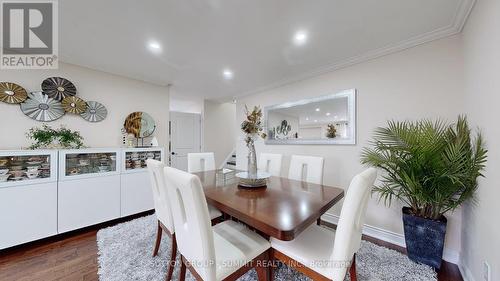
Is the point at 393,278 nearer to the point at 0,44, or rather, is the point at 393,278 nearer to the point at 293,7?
the point at 293,7

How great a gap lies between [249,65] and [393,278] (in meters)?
2.84

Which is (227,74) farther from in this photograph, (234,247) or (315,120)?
(234,247)

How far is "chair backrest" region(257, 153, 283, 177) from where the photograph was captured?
2.59 meters

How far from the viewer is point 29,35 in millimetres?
1934

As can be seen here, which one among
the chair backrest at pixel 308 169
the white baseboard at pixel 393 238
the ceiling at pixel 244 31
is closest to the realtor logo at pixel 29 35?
the ceiling at pixel 244 31

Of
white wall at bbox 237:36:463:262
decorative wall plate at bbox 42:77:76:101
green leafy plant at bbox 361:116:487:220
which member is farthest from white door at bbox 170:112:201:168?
green leafy plant at bbox 361:116:487:220

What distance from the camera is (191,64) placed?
105 inches

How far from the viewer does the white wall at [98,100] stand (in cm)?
226

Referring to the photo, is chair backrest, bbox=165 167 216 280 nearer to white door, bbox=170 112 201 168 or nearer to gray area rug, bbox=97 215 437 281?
gray area rug, bbox=97 215 437 281

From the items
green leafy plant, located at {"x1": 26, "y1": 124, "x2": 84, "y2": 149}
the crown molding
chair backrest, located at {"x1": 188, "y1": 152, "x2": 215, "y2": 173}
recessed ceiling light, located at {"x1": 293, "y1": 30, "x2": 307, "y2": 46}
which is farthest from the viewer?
chair backrest, located at {"x1": 188, "y1": 152, "x2": 215, "y2": 173}

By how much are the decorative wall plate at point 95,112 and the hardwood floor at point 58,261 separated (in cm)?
162

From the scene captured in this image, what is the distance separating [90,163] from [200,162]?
150cm

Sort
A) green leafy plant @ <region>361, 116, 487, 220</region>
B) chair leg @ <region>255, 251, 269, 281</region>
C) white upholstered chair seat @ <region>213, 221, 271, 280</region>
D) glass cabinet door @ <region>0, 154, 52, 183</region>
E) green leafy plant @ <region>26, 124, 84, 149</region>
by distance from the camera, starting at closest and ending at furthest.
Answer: white upholstered chair seat @ <region>213, 221, 271, 280</region> → chair leg @ <region>255, 251, 269, 281</region> → green leafy plant @ <region>361, 116, 487, 220</region> → glass cabinet door @ <region>0, 154, 52, 183</region> → green leafy plant @ <region>26, 124, 84, 149</region>

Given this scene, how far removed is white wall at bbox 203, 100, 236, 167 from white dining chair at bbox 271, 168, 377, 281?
13.9 ft
